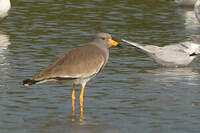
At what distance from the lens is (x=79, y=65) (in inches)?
364

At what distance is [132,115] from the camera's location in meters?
9.27

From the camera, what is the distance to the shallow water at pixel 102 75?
8922 millimetres

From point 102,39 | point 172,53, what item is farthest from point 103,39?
point 172,53

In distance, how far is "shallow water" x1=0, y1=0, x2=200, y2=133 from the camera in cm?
892

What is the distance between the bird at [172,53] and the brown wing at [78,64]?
3.71 metres

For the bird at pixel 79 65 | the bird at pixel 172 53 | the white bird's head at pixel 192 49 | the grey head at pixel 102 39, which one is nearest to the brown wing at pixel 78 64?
the bird at pixel 79 65

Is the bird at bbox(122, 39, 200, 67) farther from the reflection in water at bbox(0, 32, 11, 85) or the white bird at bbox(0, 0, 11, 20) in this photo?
the white bird at bbox(0, 0, 11, 20)

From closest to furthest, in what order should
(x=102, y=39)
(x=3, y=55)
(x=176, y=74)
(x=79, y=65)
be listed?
(x=79, y=65), (x=102, y=39), (x=176, y=74), (x=3, y=55)

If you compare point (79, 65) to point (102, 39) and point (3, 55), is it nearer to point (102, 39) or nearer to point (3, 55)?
point (102, 39)

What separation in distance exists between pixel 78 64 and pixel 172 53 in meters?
4.46

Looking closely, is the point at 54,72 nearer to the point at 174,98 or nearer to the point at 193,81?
the point at 174,98

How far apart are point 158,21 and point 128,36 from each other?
3.02 metres

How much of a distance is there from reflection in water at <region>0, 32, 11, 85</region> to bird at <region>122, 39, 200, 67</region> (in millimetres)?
2768

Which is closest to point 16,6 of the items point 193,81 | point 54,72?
point 193,81
